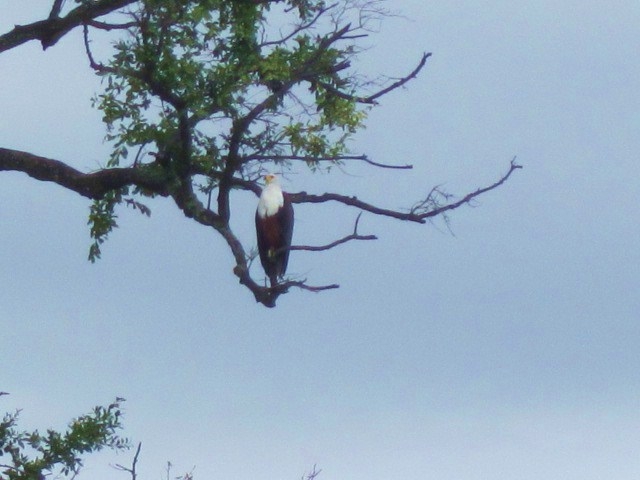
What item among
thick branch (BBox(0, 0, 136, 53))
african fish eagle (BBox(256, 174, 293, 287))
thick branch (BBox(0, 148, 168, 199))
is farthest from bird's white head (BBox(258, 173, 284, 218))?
thick branch (BBox(0, 0, 136, 53))

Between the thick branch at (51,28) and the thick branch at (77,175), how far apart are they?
682mm

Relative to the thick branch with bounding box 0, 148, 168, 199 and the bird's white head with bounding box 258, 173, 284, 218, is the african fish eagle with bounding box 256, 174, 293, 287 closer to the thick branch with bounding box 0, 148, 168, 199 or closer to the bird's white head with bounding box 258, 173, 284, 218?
the bird's white head with bounding box 258, 173, 284, 218

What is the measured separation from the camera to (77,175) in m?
9.82

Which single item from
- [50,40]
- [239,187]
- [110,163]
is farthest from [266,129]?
[50,40]

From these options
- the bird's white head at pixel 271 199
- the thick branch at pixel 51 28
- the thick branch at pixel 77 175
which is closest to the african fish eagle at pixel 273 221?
the bird's white head at pixel 271 199

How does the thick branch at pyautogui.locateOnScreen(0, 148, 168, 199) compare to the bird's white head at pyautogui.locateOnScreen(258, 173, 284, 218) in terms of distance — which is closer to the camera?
the thick branch at pyautogui.locateOnScreen(0, 148, 168, 199)

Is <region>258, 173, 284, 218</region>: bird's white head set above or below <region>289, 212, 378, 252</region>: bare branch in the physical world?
above

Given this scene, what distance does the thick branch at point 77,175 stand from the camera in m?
9.38

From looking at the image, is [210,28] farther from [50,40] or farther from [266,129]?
[50,40]

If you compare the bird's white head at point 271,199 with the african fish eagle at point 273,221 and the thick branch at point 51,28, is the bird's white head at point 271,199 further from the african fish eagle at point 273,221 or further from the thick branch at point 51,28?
the thick branch at point 51,28

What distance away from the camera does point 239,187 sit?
9.33 metres

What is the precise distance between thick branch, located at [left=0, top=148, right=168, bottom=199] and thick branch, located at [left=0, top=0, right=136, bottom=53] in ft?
2.24

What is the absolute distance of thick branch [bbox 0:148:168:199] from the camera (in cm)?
938

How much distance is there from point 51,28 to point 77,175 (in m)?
0.93
